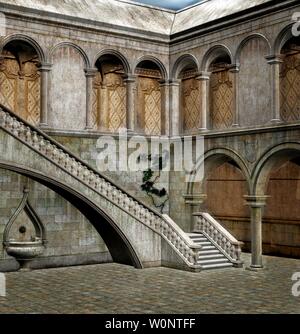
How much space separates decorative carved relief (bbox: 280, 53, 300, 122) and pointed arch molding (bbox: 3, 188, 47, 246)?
8.51 meters

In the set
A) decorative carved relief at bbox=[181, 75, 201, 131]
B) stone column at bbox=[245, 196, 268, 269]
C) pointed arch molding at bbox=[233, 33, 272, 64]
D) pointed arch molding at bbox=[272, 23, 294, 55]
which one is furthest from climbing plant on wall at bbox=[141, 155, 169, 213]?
pointed arch molding at bbox=[272, 23, 294, 55]

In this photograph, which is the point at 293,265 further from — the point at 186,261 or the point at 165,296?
the point at 165,296

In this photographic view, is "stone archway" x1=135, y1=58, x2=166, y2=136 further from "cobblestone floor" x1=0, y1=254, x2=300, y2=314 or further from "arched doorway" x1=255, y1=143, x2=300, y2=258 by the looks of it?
"cobblestone floor" x1=0, y1=254, x2=300, y2=314

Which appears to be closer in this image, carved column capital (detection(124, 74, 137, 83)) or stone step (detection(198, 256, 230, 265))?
stone step (detection(198, 256, 230, 265))

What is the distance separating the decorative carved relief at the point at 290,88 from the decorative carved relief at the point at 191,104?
3515 millimetres

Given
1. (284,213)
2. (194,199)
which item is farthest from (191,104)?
(284,213)

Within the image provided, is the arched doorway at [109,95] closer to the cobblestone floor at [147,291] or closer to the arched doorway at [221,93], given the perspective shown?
the arched doorway at [221,93]

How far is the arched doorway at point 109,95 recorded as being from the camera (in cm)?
2130

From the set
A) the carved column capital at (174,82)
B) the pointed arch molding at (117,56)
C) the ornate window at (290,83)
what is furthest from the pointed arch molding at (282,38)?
the pointed arch molding at (117,56)

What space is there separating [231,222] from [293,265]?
16.4 feet

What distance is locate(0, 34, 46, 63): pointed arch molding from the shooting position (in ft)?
59.3

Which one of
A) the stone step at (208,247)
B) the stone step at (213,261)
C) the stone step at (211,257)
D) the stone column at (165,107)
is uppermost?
the stone column at (165,107)

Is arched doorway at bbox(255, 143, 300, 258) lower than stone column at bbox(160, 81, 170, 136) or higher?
lower

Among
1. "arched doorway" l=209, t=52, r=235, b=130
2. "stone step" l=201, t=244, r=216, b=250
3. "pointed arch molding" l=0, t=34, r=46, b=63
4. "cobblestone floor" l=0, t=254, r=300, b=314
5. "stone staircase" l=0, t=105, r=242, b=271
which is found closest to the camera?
"cobblestone floor" l=0, t=254, r=300, b=314
